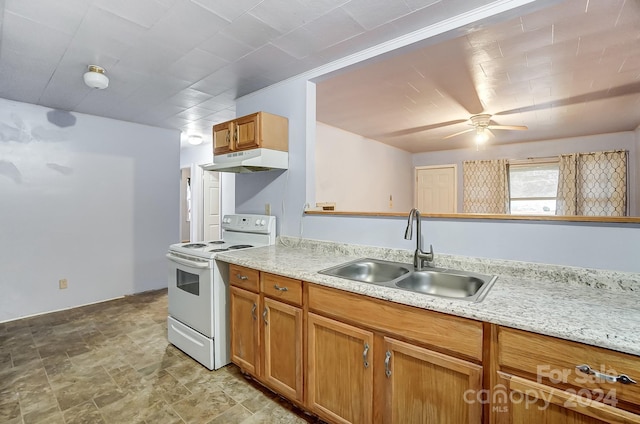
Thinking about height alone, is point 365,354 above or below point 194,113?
below

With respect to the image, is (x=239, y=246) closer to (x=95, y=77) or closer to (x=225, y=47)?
(x=225, y=47)

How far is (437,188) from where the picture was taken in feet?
20.0

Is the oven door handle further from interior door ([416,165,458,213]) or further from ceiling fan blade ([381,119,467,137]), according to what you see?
interior door ([416,165,458,213])

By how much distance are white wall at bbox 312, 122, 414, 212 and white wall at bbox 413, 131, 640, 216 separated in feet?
2.43

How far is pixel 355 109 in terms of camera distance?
3461 millimetres

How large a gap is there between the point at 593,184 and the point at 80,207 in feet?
23.4

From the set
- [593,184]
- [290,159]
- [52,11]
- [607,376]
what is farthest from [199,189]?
[593,184]

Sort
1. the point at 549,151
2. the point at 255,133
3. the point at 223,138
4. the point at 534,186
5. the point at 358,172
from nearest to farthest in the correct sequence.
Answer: the point at 255,133 < the point at 223,138 < the point at 358,172 < the point at 549,151 < the point at 534,186

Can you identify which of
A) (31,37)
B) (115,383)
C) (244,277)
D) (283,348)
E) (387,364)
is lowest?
(115,383)

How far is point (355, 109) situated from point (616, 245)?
2.68 meters

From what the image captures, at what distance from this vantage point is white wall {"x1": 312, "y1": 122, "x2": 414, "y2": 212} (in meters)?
4.12

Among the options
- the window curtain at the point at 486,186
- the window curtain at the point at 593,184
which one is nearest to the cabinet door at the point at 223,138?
the window curtain at the point at 486,186

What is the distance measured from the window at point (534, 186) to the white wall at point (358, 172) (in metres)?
1.91

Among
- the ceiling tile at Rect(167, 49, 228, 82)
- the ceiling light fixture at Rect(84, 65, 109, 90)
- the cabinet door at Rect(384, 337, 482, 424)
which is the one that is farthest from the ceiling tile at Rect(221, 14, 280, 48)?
the cabinet door at Rect(384, 337, 482, 424)
